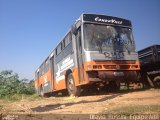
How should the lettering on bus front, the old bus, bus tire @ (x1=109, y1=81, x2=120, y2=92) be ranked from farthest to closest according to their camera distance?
bus tire @ (x1=109, y1=81, x2=120, y2=92) < the lettering on bus front < the old bus

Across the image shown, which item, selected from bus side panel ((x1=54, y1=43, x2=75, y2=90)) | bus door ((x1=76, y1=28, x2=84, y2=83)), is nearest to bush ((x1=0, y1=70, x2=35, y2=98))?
bus side panel ((x1=54, y1=43, x2=75, y2=90))

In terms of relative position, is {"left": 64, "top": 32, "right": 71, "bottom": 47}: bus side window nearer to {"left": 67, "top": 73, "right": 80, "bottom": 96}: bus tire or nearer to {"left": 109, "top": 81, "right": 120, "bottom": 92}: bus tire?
{"left": 67, "top": 73, "right": 80, "bottom": 96}: bus tire

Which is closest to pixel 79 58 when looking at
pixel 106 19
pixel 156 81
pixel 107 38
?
pixel 107 38

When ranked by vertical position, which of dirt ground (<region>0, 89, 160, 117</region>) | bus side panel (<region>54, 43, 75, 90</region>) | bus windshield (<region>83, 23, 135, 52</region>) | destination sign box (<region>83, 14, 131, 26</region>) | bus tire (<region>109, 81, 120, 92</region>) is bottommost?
dirt ground (<region>0, 89, 160, 117</region>)

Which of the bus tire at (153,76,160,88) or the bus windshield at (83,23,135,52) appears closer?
the bus windshield at (83,23,135,52)

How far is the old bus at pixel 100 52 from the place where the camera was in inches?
384

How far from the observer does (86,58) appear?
9.63 metres

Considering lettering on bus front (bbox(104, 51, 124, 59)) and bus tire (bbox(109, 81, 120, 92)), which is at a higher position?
lettering on bus front (bbox(104, 51, 124, 59))

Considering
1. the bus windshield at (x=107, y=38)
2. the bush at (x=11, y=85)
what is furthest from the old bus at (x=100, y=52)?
the bush at (x=11, y=85)

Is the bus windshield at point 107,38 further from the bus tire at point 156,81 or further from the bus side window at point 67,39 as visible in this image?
the bus tire at point 156,81

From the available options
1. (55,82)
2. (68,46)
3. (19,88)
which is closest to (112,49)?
(68,46)

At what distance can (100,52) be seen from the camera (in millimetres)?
9914

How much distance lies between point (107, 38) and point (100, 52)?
0.80 metres

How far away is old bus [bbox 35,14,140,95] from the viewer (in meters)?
9.76
